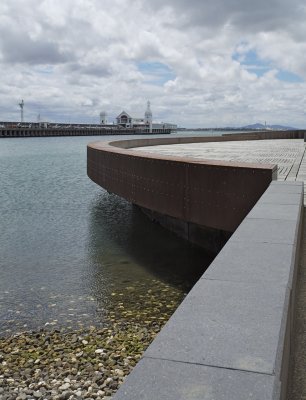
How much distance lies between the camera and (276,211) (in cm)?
579

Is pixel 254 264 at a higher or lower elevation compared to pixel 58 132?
lower

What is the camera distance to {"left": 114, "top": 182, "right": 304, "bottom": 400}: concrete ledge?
197 cm

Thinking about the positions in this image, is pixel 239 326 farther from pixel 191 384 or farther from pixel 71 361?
pixel 71 361

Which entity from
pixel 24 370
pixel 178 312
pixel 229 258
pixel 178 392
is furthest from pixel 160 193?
pixel 178 392

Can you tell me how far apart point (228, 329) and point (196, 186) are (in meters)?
7.26

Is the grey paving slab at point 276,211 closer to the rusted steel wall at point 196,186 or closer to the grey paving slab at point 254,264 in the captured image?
the grey paving slab at point 254,264

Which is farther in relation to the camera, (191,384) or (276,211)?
(276,211)

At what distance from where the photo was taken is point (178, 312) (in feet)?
9.09

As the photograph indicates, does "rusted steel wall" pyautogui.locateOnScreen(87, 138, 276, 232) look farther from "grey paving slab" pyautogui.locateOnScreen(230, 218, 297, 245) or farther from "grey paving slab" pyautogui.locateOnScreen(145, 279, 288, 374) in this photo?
"grey paving slab" pyautogui.locateOnScreen(145, 279, 288, 374)

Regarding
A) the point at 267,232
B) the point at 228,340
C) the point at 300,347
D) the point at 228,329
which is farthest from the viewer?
the point at 267,232

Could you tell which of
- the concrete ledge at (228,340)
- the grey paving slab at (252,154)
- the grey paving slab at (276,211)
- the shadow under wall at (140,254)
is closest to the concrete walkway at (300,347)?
the concrete ledge at (228,340)

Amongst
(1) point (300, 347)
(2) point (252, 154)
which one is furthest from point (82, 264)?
(2) point (252, 154)

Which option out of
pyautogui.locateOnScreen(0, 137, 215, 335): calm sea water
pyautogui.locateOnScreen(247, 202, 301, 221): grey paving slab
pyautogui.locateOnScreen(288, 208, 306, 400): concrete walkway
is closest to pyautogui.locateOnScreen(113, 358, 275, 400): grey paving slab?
pyautogui.locateOnScreen(288, 208, 306, 400): concrete walkway

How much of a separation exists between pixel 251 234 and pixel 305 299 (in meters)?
0.97
